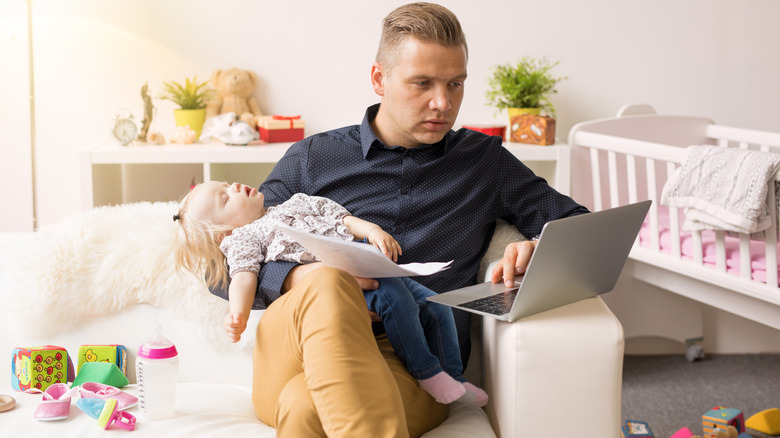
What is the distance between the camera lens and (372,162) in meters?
1.73

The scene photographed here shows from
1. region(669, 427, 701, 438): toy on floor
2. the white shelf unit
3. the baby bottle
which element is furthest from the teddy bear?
region(669, 427, 701, 438): toy on floor

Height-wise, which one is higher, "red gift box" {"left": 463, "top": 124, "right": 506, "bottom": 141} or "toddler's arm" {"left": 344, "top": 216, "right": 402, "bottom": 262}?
"red gift box" {"left": 463, "top": 124, "right": 506, "bottom": 141}

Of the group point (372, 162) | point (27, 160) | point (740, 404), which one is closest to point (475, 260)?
point (372, 162)

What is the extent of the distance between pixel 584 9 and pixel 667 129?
0.54m

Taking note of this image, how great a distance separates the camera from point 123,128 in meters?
2.64

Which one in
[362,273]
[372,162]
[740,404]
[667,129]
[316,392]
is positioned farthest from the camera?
[667,129]

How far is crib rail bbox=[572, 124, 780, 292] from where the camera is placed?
2084 millimetres

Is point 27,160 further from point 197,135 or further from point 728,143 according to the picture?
point 728,143

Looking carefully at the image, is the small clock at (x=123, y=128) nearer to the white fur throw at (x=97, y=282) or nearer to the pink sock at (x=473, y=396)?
the white fur throw at (x=97, y=282)

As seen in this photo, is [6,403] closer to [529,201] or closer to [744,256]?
[529,201]

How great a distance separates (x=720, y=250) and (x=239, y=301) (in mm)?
1400

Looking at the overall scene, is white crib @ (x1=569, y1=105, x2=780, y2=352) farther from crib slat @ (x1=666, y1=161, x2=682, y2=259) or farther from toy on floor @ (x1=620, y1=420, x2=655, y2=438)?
toy on floor @ (x1=620, y1=420, x2=655, y2=438)

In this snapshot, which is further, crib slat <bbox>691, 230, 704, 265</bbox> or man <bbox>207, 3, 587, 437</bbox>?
crib slat <bbox>691, 230, 704, 265</bbox>

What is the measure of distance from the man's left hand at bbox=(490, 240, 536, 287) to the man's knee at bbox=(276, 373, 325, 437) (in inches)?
→ 17.3
